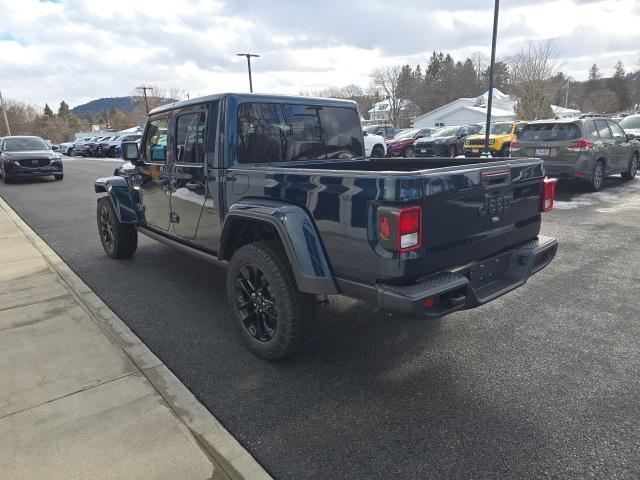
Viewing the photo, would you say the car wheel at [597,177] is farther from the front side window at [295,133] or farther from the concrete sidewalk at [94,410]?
the concrete sidewalk at [94,410]

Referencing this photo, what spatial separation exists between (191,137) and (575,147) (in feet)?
27.3

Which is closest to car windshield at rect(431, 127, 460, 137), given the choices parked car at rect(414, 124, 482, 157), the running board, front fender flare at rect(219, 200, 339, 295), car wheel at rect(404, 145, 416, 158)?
parked car at rect(414, 124, 482, 157)

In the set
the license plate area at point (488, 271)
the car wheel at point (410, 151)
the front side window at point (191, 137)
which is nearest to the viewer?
the license plate area at point (488, 271)

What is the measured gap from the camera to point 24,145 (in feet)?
54.1

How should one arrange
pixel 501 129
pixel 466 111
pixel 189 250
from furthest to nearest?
pixel 466 111, pixel 501 129, pixel 189 250

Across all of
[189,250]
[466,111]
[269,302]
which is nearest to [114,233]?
[189,250]

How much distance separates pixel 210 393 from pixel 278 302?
0.71m

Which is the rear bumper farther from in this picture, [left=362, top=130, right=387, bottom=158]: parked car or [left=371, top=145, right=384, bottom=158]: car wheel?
[left=371, top=145, right=384, bottom=158]: car wheel

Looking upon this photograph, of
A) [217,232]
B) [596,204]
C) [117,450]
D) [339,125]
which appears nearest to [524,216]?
[339,125]

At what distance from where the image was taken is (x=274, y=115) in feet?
12.5

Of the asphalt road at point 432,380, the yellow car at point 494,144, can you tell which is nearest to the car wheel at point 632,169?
the yellow car at point 494,144

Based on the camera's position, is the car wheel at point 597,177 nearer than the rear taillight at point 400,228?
No

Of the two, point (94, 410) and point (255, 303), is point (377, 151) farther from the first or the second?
point (94, 410)

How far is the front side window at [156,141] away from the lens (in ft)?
14.9
